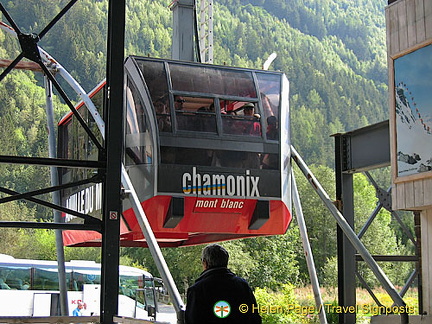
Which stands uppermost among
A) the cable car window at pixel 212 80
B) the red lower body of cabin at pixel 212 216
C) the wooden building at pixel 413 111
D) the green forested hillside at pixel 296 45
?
the green forested hillside at pixel 296 45

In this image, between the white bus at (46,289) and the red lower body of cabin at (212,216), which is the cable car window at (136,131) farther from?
the white bus at (46,289)

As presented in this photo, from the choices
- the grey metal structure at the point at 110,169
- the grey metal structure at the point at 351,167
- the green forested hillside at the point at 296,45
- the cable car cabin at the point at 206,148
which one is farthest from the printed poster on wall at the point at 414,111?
the green forested hillside at the point at 296,45

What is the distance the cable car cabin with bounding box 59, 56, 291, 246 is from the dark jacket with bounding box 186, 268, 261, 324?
22.1 ft

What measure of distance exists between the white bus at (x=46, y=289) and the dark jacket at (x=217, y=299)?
21647 mm

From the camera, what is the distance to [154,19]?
117 m

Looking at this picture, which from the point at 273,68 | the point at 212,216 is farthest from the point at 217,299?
the point at 273,68

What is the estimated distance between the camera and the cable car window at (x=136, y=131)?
1170 centimetres

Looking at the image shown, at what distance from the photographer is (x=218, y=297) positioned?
4762 millimetres

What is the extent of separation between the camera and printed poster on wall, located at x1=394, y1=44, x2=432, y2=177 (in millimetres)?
8367

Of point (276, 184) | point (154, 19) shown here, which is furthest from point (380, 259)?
point (154, 19)

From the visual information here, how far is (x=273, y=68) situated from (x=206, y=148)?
359ft

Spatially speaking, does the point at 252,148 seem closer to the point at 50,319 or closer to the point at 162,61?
the point at 162,61

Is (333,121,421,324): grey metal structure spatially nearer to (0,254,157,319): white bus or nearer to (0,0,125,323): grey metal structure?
(0,0,125,323): grey metal structure

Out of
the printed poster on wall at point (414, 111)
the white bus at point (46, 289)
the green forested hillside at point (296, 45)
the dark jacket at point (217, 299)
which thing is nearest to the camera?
the dark jacket at point (217, 299)
